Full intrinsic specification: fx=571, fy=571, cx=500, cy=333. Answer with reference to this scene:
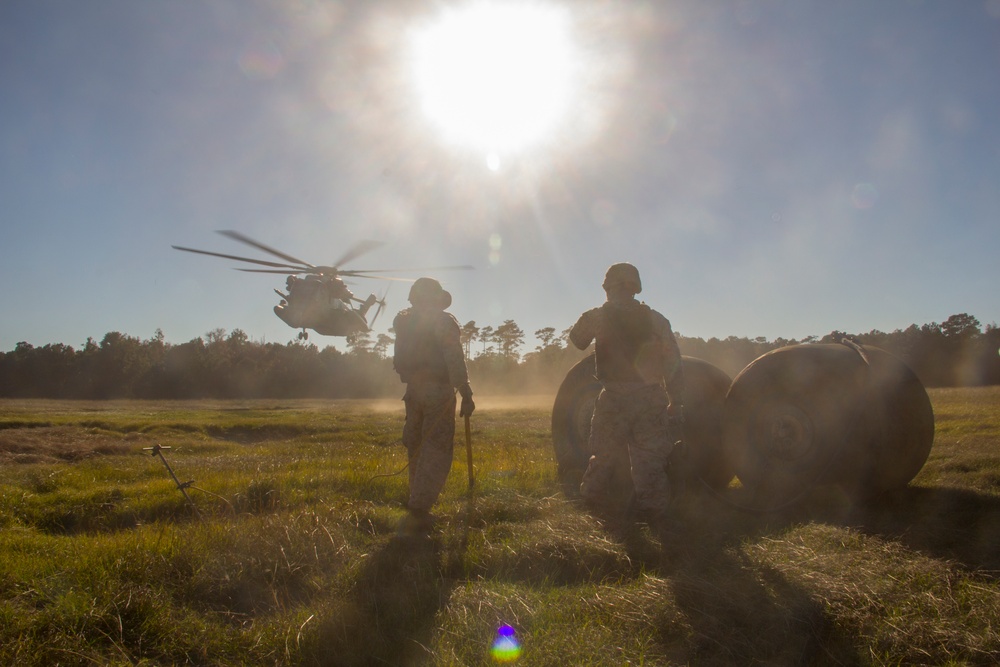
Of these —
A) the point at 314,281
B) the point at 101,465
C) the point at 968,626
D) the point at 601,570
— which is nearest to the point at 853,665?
the point at 968,626

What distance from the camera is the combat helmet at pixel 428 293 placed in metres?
6.30

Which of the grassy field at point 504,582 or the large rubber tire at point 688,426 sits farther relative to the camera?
the large rubber tire at point 688,426

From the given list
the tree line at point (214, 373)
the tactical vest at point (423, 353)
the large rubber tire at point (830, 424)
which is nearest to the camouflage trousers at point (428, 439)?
the tactical vest at point (423, 353)

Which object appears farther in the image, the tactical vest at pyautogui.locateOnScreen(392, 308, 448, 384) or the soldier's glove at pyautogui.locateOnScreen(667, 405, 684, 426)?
the tactical vest at pyautogui.locateOnScreen(392, 308, 448, 384)

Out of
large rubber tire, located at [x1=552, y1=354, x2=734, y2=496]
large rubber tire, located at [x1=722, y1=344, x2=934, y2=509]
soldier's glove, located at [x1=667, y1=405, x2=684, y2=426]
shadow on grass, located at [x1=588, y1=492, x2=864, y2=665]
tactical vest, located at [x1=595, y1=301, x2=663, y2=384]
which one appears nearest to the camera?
shadow on grass, located at [x1=588, y1=492, x2=864, y2=665]

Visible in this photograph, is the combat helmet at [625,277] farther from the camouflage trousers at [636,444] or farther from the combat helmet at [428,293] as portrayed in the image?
the combat helmet at [428,293]

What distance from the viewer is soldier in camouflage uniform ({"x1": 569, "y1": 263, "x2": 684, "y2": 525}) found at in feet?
18.8

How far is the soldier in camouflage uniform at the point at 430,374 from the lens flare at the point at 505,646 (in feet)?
9.45

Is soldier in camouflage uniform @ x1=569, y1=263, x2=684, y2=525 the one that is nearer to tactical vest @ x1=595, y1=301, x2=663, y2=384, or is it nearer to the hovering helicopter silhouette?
tactical vest @ x1=595, y1=301, x2=663, y2=384

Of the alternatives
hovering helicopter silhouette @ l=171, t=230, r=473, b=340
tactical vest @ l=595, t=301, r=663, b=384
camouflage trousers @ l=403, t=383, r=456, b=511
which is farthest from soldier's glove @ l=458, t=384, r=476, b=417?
hovering helicopter silhouette @ l=171, t=230, r=473, b=340

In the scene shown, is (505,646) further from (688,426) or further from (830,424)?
(688,426)

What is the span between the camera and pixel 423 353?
6.13 m

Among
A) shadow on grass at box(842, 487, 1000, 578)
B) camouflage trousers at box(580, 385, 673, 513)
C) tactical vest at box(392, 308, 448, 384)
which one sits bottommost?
shadow on grass at box(842, 487, 1000, 578)

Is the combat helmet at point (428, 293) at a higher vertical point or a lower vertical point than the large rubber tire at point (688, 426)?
higher
